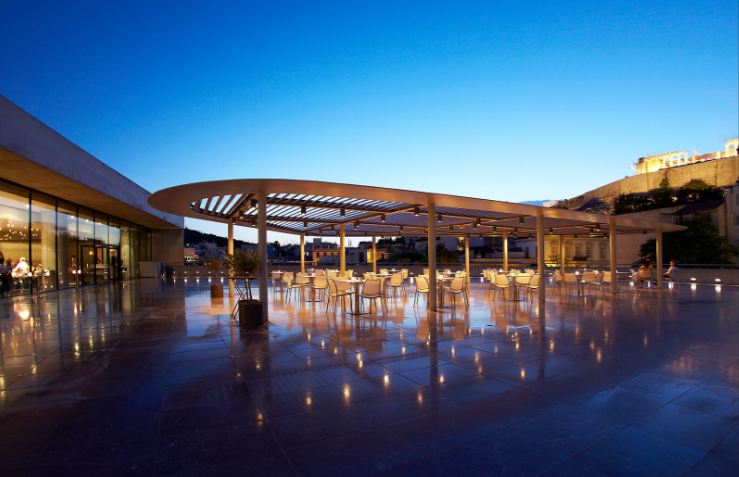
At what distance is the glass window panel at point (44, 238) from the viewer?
12.2m

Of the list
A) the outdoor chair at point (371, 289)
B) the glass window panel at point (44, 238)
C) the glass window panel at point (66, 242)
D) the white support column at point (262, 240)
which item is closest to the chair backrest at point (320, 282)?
the outdoor chair at point (371, 289)

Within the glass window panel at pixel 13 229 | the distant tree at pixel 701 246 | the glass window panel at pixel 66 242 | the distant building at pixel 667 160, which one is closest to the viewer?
the glass window panel at pixel 13 229

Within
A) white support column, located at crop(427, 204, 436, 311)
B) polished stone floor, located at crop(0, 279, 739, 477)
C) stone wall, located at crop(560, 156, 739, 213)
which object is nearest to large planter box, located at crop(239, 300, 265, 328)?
polished stone floor, located at crop(0, 279, 739, 477)

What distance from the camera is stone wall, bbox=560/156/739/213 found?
62.4 meters

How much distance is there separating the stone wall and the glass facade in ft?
289

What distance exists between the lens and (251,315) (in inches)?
270

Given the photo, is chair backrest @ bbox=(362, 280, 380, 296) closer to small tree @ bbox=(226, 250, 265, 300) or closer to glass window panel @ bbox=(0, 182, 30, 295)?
small tree @ bbox=(226, 250, 265, 300)

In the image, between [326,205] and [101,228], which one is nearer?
[326,205]

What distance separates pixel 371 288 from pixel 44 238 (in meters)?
12.7

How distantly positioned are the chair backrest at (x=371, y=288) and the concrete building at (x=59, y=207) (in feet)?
28.7

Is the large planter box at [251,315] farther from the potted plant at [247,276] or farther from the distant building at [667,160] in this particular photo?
the distant building at [667,160]

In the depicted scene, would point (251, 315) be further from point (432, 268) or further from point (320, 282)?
point (432, 268)

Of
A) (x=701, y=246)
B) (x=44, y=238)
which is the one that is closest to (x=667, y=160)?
(x=701, y=246)

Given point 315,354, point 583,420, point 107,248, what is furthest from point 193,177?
point 583,420
